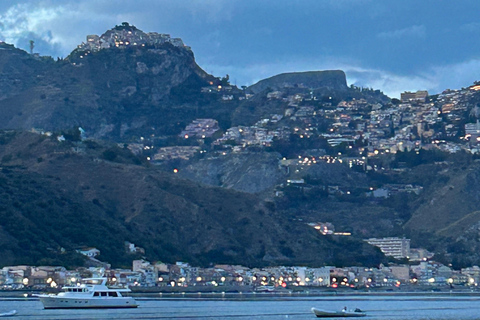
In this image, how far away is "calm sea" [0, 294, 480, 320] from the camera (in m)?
114

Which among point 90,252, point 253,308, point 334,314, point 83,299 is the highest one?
point 90,252

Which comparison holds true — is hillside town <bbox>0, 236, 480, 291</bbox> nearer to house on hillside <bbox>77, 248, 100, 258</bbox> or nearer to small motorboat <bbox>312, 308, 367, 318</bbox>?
house on hillside <bbox>77, 248, 100, 258</bbox>

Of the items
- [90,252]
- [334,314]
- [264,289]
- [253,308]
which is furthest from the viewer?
[264,289]

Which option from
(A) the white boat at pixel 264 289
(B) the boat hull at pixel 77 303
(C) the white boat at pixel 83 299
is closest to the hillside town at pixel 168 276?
(A) the white boat at pixel 264 289

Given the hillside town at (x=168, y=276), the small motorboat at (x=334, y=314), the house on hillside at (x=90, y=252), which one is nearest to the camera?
the small motorboat at (x=334, y=314)

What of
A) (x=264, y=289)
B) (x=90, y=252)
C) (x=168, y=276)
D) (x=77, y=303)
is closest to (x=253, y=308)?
(x=77, y=303)

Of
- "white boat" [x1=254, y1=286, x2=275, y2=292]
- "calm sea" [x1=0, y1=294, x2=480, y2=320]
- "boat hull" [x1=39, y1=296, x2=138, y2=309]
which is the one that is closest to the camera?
"calm sea" [x1=0, y1=294, x2=480, y2=320]

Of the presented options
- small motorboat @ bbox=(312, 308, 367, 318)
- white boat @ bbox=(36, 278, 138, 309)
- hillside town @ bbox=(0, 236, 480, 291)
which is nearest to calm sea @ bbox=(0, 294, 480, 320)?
white boat @ bbox=(36, 278, 138, 309)

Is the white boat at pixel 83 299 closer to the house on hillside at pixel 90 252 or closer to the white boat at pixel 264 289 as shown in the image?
the house on hillside at pixel 90 252

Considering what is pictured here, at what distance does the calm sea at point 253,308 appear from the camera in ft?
374

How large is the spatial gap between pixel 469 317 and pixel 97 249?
256ft

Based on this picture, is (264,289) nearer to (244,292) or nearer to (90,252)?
(244,292)

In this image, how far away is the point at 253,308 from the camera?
12988cm

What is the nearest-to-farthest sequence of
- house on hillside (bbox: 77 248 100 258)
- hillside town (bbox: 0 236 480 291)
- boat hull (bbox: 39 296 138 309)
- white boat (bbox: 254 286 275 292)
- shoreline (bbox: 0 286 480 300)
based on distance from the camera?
boat hull (bbox: 39 296 138 309)
shoreline (bbox: 0 286 480 300)
hillside town (bbox: 0 236 480 291)
house on hillside (bbox: 77 248 100 258)
white boat (bbox: 254 286 275 292)
